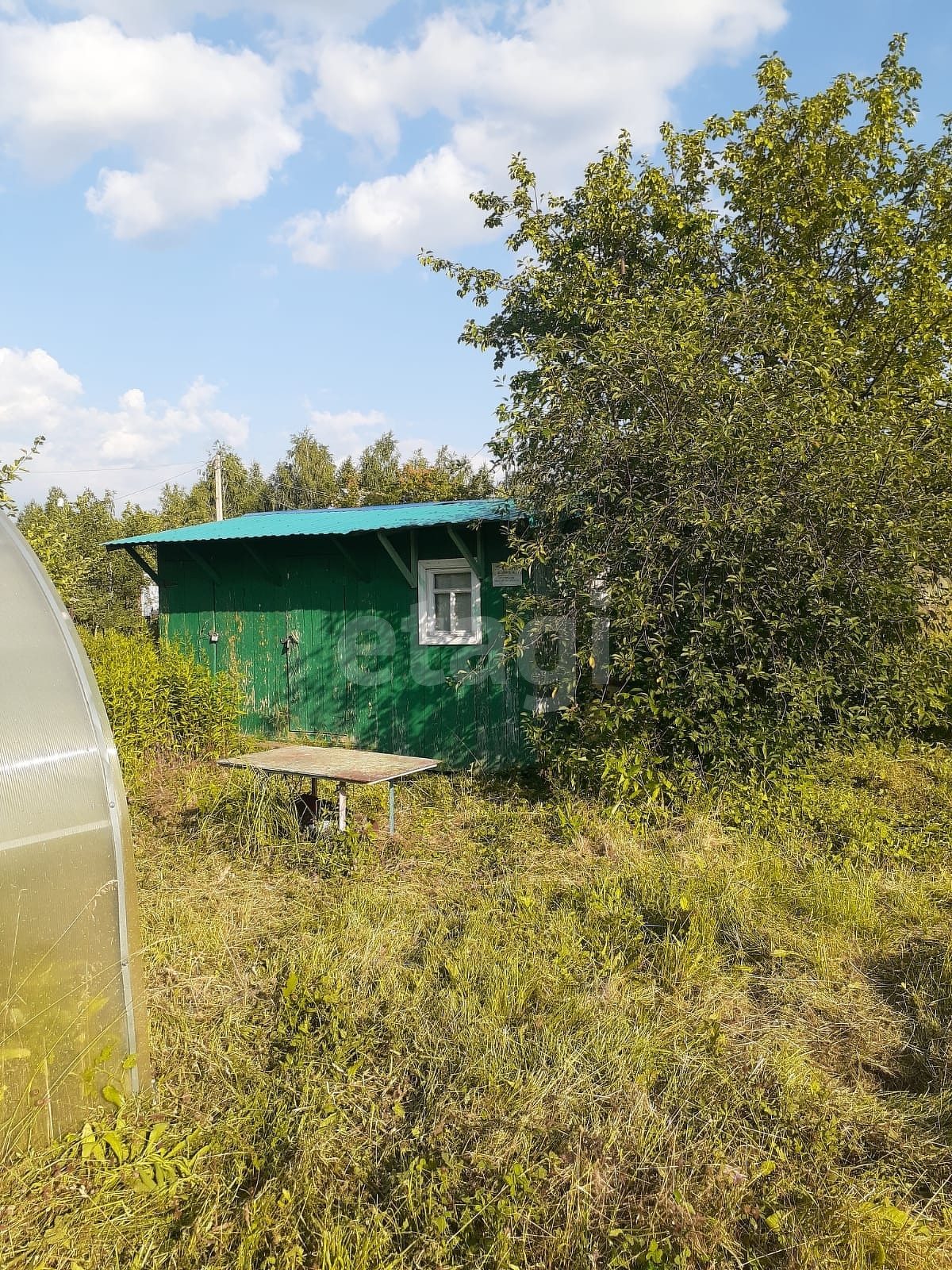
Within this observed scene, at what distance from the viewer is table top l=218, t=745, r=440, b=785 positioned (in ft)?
17.2

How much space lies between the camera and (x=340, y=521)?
9258 millimetres

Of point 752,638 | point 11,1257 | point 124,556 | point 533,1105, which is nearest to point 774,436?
point 752,638

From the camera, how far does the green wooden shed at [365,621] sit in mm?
8125

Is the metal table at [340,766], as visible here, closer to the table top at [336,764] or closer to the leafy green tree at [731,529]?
the table top at [336,764]

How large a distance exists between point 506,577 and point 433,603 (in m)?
1.02

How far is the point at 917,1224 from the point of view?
2191mm

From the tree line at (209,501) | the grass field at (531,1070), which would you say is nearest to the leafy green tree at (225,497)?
the tree line at (209,501)

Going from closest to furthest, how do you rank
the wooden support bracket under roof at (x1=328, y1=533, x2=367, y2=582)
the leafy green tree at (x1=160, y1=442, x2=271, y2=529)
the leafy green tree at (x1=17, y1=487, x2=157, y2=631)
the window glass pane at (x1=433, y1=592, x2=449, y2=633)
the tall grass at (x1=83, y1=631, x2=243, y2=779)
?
the tall grass at (x1=83, y1=631, x2=243, y2=779) → the window glass pane at (x1=433, y1=592, x2=449, y2=633) → the wooden support bracket under roof at (x1=328, y1=533, x2=367, y2=582) → the leafy green tree at (x1=17, y1=487, x2=157, y2=631) → the leafy green tree at (x1=160, y1=442, x2=271, y2=529)

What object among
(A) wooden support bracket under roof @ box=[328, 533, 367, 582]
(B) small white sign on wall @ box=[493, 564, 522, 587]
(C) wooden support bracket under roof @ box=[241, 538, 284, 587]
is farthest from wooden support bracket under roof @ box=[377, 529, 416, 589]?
(C) wooden support bracket under roof @ box=[241, 538, 284, 587]

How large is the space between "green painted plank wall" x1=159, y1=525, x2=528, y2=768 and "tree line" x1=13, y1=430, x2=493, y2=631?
5.26 ft

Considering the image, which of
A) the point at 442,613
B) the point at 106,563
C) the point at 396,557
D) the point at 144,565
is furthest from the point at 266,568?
the point at 106,563

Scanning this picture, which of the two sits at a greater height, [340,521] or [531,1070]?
[340,521]

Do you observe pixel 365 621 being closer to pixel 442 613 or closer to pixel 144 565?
pixel 442 613

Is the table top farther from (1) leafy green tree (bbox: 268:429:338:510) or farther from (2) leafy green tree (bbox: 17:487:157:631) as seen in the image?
(1) leafy green tree (bbox: 268:429:338:510)
